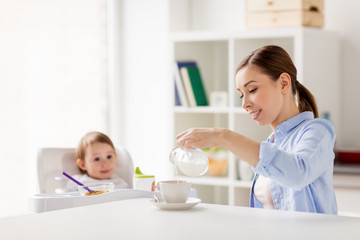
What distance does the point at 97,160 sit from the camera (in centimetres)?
297

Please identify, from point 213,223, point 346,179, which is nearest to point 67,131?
point 346,179

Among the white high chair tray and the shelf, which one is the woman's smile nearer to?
the white high chair tray

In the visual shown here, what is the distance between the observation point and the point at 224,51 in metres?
4.35

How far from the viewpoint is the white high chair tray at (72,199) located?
2018mm

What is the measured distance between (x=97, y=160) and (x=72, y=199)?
3.16 ft

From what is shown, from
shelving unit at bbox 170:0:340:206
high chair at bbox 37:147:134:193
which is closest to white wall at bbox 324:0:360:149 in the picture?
shelving unit at bbox 170:0:340:206

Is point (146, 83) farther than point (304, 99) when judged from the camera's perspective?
Yes

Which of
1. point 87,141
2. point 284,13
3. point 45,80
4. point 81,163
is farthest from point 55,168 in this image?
point 284,13

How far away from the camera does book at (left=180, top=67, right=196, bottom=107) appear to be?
4.08 m

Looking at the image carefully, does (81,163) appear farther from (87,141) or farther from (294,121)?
(294,121)

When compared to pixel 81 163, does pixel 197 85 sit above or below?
above

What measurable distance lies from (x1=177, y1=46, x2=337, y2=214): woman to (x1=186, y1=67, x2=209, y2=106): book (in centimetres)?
194

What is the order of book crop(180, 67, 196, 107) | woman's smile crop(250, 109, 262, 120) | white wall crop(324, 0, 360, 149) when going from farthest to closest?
book crop(180, 67, 196, 107)
white wall crop(324, 0, 360, 149)
woman's smile crop(250, 109, 262, 120)

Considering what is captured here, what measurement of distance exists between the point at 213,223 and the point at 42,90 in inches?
103
